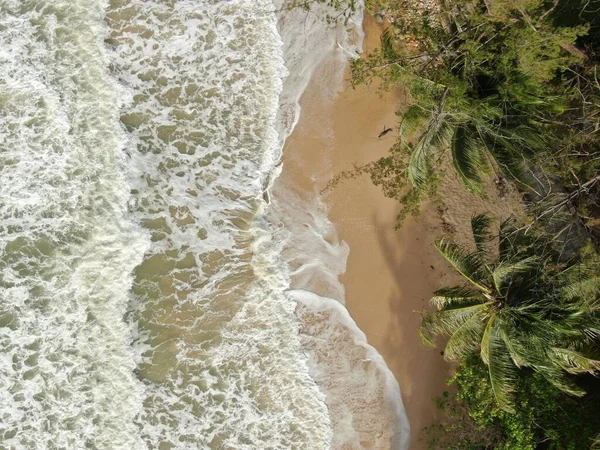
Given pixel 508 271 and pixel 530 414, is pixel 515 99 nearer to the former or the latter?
pixel 508 271

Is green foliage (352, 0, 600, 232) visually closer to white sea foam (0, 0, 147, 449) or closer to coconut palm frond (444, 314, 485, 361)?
coconut palm frond (444, 314, 485, 361)

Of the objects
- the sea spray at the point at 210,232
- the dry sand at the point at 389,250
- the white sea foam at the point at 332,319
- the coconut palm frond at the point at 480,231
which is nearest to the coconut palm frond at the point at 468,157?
the coconut palm frond at the point at 480,231

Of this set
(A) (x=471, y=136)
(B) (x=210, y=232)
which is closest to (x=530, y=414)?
(A) (x=471, y=136)

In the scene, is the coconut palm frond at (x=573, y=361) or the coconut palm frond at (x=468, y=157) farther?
the coconut palm frond at (x=468, y=157)

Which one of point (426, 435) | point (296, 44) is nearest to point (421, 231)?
point (426, 435)

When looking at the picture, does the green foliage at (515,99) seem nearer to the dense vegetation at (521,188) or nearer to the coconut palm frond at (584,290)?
the dense vegetation at (521,188)

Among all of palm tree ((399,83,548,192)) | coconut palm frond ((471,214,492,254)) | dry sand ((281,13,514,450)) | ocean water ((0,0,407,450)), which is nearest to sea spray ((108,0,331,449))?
ocean water ((0,0,407,450))
